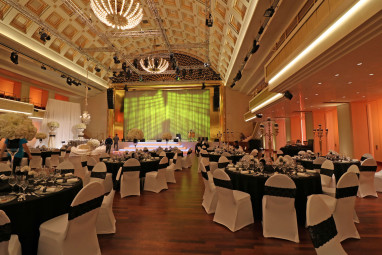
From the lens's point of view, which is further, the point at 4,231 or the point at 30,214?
the point at 30,214

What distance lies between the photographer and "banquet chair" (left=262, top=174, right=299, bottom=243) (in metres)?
2.83

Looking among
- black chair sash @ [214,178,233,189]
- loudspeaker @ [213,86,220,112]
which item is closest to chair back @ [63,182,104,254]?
black chair sash @ [214,178,233,189]

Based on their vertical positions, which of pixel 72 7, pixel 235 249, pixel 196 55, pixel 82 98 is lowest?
pixel 235 249

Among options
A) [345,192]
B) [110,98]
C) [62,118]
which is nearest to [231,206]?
[345,192]

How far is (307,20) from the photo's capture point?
531cm

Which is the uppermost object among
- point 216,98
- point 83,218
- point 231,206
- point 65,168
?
point 216,98

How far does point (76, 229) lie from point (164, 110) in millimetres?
19720

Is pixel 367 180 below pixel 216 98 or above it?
below

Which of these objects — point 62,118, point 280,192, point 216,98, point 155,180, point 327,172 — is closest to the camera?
point 280,192

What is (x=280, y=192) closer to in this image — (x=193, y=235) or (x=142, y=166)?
(x=193, y=235)

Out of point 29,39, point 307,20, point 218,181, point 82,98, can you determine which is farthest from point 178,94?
point 218,181

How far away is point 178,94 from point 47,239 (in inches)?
783

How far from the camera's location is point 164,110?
21.6m

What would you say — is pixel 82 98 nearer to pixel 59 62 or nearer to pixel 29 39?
pixel 59 62
